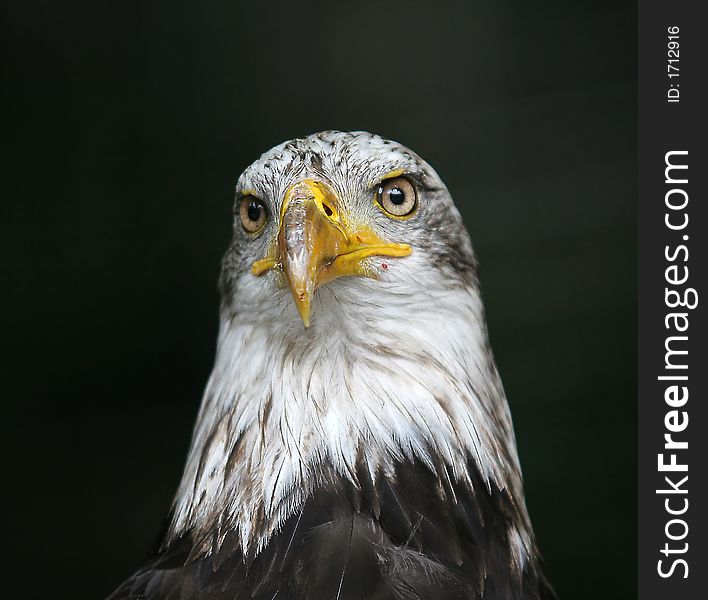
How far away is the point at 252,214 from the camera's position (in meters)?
2.05

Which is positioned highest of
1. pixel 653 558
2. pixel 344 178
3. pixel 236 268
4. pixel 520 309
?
pixel 344 178

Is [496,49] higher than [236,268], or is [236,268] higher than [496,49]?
[496,49]

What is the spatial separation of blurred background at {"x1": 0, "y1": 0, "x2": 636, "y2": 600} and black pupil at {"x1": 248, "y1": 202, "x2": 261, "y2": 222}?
162 cm

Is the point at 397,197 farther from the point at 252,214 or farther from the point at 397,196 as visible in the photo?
the point at 252,214

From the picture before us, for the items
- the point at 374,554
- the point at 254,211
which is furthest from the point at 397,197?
the point at 374,554

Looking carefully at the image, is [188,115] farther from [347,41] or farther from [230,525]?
[230,525]

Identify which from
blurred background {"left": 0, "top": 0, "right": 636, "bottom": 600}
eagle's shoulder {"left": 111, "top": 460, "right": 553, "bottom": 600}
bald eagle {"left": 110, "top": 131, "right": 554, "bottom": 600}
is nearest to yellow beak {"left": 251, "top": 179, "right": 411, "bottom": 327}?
bald eagle {"left": 110, "top": 131, "right": 554, "bottom": 600}

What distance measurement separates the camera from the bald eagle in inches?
69.4

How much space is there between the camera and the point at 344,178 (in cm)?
197

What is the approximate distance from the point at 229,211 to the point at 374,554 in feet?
7.05

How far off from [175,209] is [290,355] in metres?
1.84

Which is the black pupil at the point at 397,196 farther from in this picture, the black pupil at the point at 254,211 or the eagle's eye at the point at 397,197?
the black pupil at the point at 254,211

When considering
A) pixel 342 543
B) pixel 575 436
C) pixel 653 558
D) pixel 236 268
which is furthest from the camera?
A: pixel 575 436

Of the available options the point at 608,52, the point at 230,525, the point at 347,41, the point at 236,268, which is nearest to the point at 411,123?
the point at 347,41
